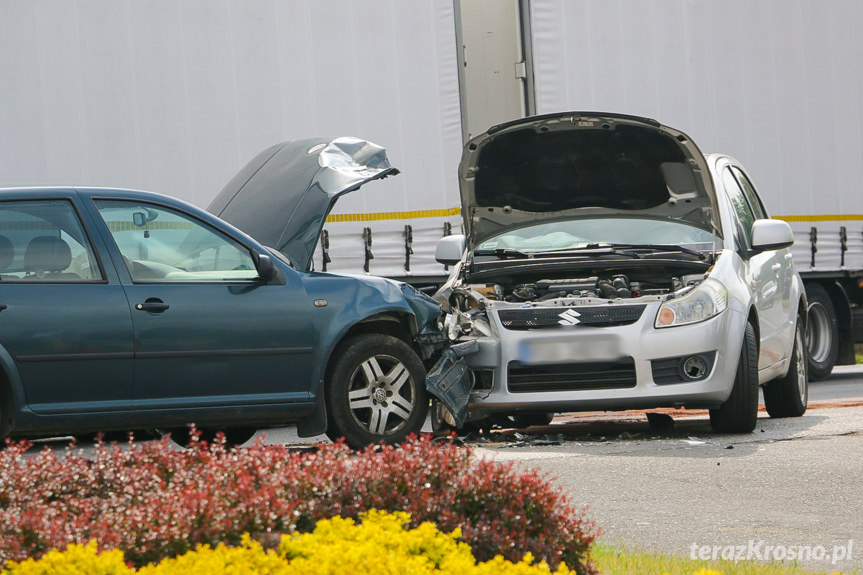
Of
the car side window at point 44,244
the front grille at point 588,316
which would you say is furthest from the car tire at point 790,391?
the car side window at point 44,244

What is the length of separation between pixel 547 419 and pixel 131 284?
13.6 ft

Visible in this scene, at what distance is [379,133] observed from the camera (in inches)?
452

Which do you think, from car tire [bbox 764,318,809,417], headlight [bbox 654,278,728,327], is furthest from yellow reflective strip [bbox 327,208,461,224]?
headlight [bbox 654,278,728,327]

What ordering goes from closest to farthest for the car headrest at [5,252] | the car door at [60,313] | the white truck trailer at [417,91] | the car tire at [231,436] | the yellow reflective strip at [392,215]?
the car door at [60,313] < the car headrest at [5,252] < the car tire at [231,436] < the white truck trailer at [417,91] < the yellow reflective strip at [392,215]

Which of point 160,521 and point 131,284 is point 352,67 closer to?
point 131,284

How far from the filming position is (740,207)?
942 centimetres

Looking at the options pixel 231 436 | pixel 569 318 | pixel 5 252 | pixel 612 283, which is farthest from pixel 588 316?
pixel 5 252

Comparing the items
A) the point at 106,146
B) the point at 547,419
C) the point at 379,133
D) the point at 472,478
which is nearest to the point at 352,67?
the point at 379,133

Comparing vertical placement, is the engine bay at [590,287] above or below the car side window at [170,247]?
below

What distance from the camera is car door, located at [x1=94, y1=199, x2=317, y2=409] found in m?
6.88

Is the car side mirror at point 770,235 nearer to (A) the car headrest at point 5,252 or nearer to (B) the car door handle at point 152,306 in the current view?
(B) the car door handle at point 152,306

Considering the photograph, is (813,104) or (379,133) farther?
(813,104)

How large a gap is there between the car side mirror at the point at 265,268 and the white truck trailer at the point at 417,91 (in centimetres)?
335

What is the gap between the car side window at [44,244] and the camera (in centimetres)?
667
